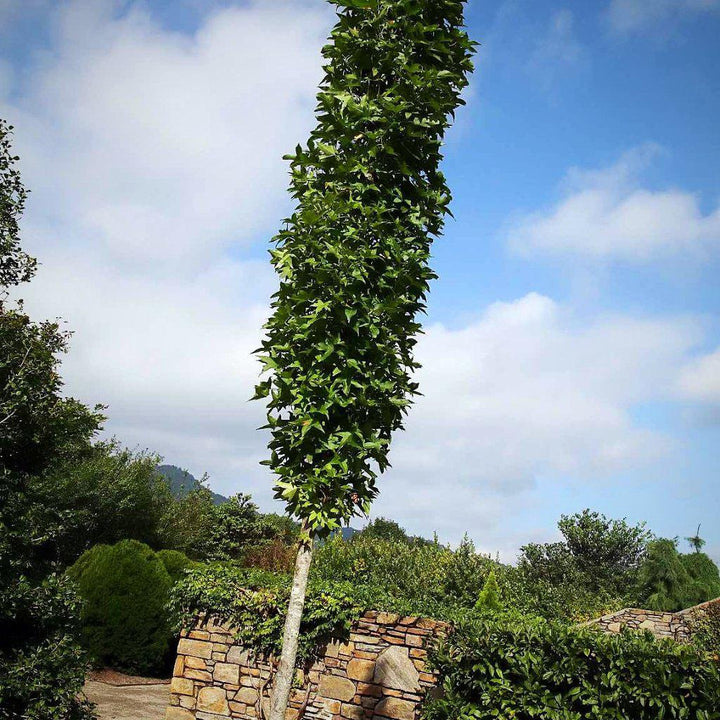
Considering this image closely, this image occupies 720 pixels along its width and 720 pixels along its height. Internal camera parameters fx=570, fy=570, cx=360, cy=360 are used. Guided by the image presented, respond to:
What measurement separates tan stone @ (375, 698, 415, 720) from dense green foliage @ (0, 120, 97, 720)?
3589mm

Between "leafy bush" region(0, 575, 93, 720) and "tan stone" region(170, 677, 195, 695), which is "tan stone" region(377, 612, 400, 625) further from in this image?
"leafy bush" region(0, 575, 93, 720)

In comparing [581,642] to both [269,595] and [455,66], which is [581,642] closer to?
[269,595]

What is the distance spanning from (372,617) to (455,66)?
6.90m

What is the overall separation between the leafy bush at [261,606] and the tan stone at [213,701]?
2.64 ft

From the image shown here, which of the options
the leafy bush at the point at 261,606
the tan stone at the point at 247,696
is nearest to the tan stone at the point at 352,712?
the leafy bush at the point at 261,606

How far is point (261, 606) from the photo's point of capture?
332 inches

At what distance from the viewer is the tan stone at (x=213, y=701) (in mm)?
8375

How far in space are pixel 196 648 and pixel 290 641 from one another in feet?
16.0

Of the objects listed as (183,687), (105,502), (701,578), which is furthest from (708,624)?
(105,502)

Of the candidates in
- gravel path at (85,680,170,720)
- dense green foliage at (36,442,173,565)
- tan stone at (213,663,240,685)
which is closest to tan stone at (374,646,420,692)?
tan stone at (213,663,240,685)

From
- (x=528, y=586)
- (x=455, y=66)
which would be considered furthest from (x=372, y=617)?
(x=528, y=586)

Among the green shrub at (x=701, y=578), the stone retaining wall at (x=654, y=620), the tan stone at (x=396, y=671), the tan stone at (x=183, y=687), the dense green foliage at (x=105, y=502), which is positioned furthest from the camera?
the green shrub at (x=701, y=578)

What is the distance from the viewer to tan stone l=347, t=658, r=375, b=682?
7688mm

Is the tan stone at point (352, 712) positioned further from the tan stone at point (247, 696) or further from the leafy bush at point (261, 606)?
the tan stone at point (247, 696)
